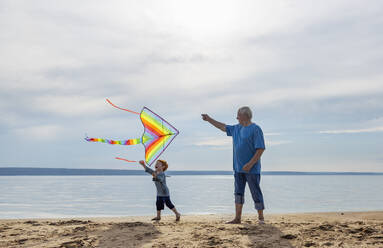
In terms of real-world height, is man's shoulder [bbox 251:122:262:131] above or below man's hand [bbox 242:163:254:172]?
above

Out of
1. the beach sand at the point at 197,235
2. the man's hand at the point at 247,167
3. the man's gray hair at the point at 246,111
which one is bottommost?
the beach sand at the point at 197,235

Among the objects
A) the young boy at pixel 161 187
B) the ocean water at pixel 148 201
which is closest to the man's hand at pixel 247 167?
the young boy at pixel 161 187

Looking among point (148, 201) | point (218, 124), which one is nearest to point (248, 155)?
A: point (218, 124)

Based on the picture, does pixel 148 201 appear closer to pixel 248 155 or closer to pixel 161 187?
pixel 161 187

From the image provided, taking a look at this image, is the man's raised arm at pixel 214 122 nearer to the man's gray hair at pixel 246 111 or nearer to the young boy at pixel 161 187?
the man's gray hair at pixel 246 111

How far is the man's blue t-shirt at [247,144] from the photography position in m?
6.74

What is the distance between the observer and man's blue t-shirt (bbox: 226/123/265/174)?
6738 millimetres

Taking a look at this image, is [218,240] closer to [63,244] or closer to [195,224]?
[195,224]

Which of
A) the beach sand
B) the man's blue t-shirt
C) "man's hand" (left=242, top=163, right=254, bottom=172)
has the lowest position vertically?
the beach sand

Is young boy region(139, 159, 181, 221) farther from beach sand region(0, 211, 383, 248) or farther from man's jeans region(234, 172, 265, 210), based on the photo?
man's jeans region(234, 172, 265, 210)

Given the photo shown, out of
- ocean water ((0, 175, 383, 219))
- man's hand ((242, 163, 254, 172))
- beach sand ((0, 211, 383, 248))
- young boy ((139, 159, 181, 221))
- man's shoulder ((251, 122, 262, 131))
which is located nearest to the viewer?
beach sand ((0, 211, 383, 248))

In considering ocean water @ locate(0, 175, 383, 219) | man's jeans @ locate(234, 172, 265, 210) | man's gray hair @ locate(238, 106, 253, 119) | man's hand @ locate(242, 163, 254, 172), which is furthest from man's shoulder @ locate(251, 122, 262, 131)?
ocean water @ locate(0, 175, 383, 219)

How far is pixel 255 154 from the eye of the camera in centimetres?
669

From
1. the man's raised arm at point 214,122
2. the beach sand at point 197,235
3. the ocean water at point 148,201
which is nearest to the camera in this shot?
the beach sand at point 197,235
